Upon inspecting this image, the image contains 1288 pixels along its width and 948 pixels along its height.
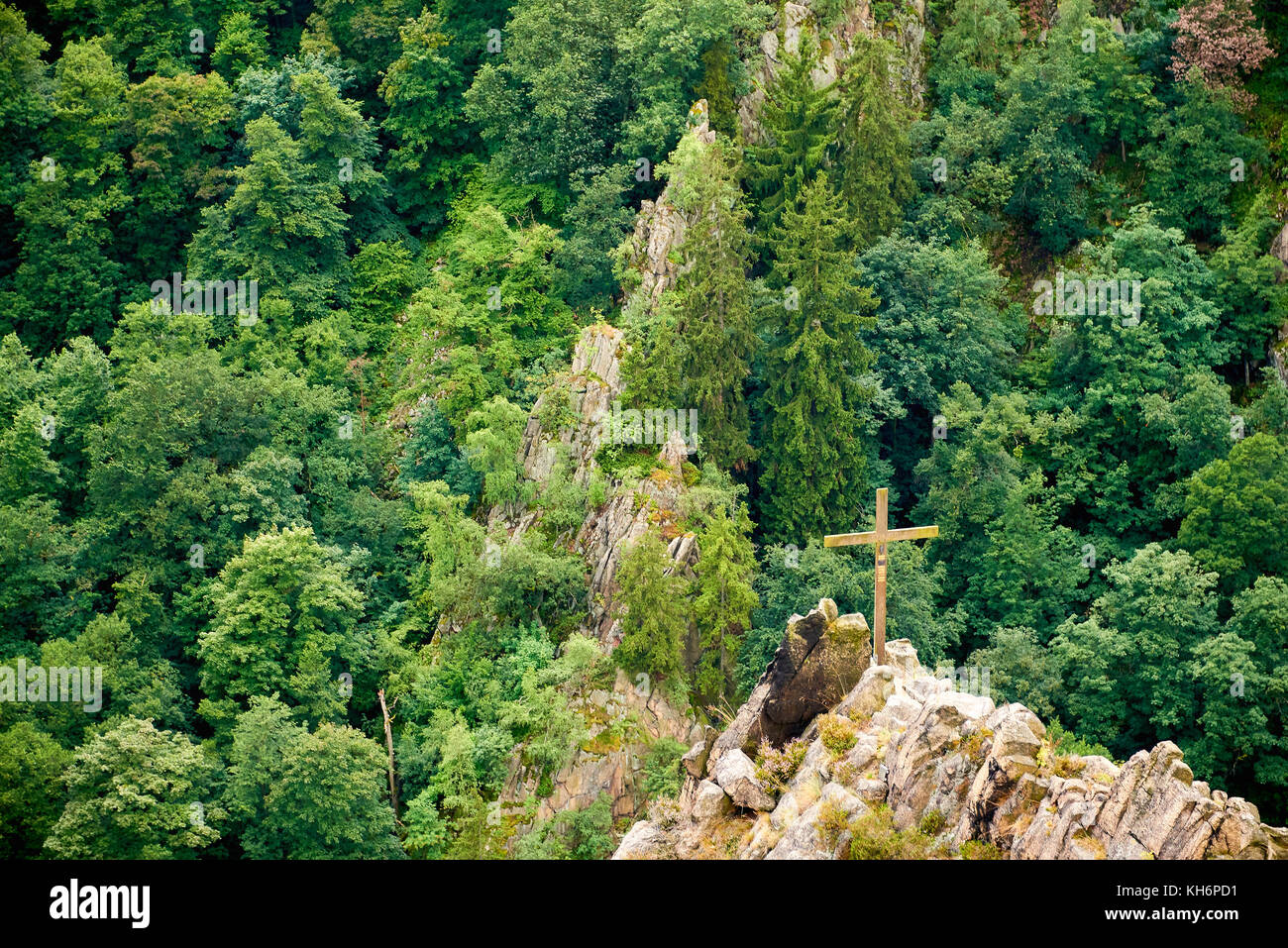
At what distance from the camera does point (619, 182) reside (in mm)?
54375

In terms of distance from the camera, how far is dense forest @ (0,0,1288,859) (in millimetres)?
45812

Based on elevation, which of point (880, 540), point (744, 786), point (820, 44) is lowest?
point (744, 786)

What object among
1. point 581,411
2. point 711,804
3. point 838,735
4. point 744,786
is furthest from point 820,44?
point 711,804

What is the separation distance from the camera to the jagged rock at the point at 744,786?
1195 inches

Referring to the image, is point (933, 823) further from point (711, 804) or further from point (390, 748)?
point (390, 748)

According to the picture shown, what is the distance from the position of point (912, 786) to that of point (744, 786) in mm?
3690

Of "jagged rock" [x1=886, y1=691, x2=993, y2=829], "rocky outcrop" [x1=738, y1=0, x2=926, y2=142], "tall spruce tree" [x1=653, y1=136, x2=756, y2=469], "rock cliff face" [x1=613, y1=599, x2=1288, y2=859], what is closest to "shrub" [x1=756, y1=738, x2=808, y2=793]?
"rock cliff face" [x1=613, y1=599, x2=1288, y2=859]

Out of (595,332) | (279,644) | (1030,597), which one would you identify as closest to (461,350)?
(595,332)

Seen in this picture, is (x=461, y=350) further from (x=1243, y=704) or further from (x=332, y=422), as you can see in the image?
(x=1243, y=704)

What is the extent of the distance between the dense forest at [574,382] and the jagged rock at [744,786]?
12.6 m

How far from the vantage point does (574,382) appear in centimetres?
5116

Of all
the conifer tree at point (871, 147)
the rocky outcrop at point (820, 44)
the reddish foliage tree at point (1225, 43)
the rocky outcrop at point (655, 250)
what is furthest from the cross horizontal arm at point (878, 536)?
the reddish foliage tree at point (1225, 43)

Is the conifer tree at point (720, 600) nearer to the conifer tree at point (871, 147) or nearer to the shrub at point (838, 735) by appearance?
the shrub at point (838, 735)

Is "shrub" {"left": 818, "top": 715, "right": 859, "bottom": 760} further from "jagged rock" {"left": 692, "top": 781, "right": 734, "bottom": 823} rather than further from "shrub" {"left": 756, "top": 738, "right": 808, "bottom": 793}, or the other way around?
"jagged rock" {"left": 692, "top": 781, "right": 734, "bottom": 823}
